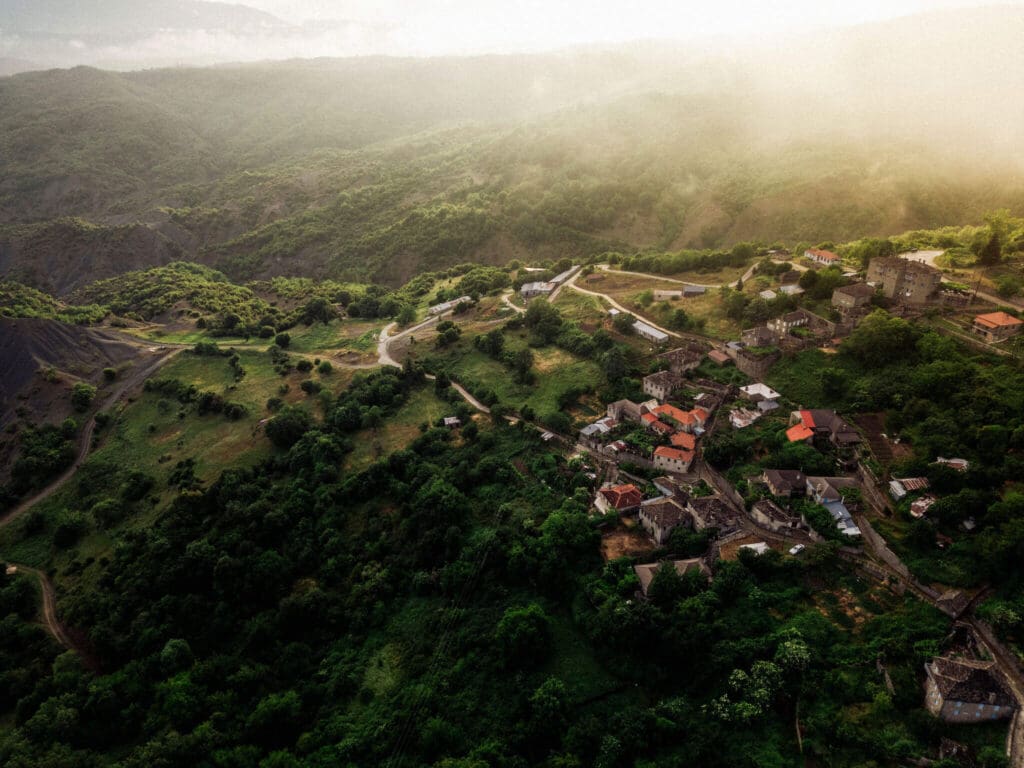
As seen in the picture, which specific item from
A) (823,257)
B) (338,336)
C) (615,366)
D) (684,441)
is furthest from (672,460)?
(338,336)

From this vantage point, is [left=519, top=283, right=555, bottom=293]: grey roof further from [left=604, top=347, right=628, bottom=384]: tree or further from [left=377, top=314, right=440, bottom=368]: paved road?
[left=604, top=347, right=628, bottom=384]: tree

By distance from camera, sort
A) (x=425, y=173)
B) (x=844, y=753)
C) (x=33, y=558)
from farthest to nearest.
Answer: (x=425, y=173)
(x=33, y=558)
(x=844, y=753)

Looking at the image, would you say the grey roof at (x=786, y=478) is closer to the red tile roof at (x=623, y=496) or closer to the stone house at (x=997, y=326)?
the red tile roof at (x=623, y=496)

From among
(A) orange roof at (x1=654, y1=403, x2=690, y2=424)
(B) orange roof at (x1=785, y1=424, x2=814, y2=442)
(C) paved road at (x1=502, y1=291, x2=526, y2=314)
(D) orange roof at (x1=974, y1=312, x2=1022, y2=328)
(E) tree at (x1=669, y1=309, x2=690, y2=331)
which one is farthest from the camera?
(C) paved road at (x1=502, y1=291, x2=526, y2=314)

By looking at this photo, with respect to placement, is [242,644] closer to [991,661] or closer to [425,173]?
[991,661]

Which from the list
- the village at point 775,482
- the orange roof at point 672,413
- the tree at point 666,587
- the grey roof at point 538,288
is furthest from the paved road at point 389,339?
the tree at point 666,587

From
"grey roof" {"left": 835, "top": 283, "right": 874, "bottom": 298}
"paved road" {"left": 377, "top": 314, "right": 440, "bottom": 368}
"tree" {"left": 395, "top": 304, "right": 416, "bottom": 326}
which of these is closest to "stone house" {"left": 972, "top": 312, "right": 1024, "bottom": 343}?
"grey roof" {"left": 835, "top": 283, "right": 874, "bottom": 298}

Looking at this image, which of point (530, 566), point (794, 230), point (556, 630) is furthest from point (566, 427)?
point (794, 230)
